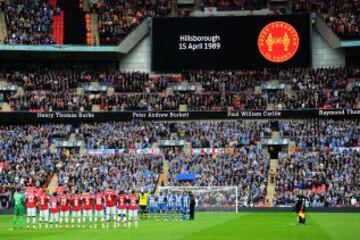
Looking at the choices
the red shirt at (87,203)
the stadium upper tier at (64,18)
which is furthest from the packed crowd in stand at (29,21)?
the red shirt at (87,203)

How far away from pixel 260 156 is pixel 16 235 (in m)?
33.2

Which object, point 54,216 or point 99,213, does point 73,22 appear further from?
point 54,216

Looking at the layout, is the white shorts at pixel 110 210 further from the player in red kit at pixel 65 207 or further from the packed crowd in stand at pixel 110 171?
the packed crowd in stand at pixel 110 171

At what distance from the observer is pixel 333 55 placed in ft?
251

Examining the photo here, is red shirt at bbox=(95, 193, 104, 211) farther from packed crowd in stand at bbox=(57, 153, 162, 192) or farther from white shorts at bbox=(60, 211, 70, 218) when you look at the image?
packed crowd in stand at bbox=(57, 153, 162, 192)

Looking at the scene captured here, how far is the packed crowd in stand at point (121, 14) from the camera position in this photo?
77000mm

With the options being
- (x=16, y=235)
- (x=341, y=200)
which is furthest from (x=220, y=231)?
(x=341, y=200)

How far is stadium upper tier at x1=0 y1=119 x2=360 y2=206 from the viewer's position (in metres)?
61.0

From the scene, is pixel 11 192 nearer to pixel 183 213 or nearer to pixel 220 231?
pixel 183 213

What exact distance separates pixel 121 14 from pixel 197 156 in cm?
2028

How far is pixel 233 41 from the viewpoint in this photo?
250ft

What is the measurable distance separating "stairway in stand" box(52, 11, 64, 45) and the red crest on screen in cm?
1946

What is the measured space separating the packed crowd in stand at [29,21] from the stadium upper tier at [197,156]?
875 cm

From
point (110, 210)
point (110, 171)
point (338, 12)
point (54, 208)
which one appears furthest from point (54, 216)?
point (338, 12)
